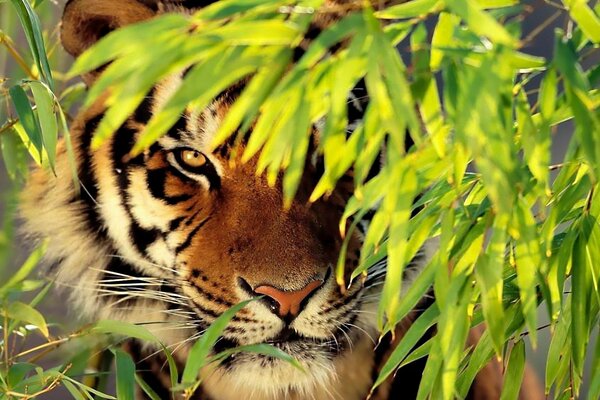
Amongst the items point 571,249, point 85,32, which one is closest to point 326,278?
point 571,249

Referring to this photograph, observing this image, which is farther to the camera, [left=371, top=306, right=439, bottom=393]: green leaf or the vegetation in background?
[left=371, top=306, right=439, bottom=393]: green leaf

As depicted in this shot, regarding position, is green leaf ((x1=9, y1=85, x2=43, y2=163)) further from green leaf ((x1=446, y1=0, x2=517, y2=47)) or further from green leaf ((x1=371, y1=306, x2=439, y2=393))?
green leaf ((x1=446, y1=0, x2=517, y2=47))

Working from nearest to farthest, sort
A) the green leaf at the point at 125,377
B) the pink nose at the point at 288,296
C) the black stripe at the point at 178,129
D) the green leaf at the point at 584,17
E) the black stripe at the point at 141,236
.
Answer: the green leaf at the point at 584,17
the green leaf at the point at 125,377
the pink nose at the point at 288,296
the black stripe at the point at 178,129
the black stripe at the point at 141,236

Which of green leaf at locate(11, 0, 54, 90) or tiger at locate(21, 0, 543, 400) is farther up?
green leaf at locate(11, 0, 54, 90)

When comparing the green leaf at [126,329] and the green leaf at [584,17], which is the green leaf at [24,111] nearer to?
the green leaf at [126,329]

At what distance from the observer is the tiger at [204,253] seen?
66.1 inches

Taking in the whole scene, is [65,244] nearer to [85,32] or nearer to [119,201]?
[119,201]

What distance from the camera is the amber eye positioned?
5.77ft

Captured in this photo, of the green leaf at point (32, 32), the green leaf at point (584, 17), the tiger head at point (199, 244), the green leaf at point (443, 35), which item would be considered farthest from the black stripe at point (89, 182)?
the green leaf at point (584, 17)

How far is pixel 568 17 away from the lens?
1186 mm

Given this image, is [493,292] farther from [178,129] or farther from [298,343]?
[178,129]

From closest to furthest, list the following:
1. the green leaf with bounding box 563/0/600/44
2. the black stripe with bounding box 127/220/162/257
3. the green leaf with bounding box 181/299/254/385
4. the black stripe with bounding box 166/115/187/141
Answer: the green leaf with bounding box 563/0/600/44
the green leaf with bounding box 181/299/254/385
the black stripe with bounding box 166/115/187/141
the black stripe with bounding box 127/220/162/257

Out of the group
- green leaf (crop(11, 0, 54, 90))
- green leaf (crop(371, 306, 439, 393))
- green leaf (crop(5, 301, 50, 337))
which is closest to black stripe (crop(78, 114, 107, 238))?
green leaf (crop(5, 301, 50, 337))

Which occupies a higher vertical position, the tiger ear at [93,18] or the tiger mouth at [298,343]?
the tiger ear at [93,18]
